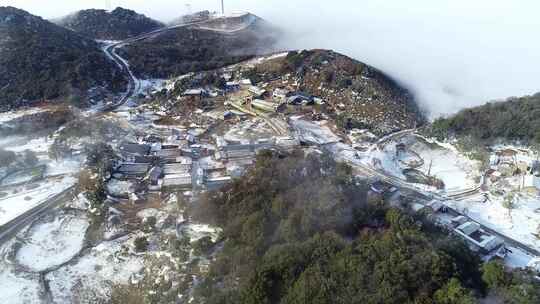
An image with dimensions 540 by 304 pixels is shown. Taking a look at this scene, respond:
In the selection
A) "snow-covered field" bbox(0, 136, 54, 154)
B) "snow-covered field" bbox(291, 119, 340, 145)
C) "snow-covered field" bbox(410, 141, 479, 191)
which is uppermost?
"snow-covered field" bbox(0, 136, 54, 154)

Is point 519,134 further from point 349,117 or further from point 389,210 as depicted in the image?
point 389,210

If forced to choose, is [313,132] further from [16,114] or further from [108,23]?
[108,23]

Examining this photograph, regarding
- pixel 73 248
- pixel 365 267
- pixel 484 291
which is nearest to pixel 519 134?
pixel 484 291

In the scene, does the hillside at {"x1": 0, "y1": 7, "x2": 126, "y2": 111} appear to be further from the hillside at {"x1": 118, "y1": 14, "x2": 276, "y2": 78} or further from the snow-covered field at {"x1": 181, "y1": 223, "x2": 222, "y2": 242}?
the snow-covered field at {"x1": 181, "y1": 223, "x2": 222, "y2": 242}

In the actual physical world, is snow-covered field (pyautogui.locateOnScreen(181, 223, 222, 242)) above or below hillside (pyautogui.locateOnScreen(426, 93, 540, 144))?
below

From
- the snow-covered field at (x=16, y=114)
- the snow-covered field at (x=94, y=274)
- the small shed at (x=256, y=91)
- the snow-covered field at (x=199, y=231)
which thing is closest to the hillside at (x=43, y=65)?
the snow-covered field at (x=16, y=114)

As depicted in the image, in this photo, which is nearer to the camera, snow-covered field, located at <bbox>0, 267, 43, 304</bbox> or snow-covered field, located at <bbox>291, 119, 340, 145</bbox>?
snow-covered field, located at <bbox>0, 267, 43, 304</bbox>

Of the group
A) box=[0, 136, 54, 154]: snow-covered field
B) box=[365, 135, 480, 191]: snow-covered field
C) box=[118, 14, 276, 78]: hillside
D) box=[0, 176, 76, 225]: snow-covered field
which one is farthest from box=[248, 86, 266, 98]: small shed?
box=[0, 176, 76, 225]: snow-covered field

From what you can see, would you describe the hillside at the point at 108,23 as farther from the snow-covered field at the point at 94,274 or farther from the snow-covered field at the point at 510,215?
the snow-covered field at the point at 510,215
